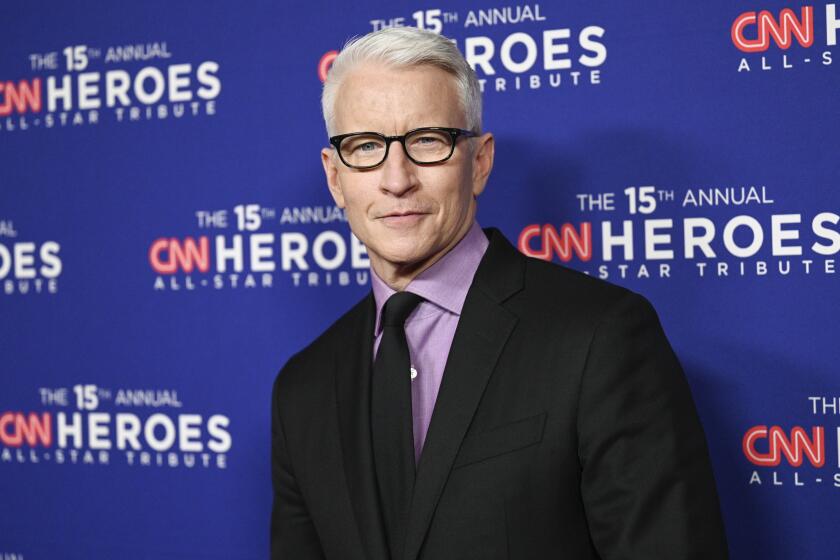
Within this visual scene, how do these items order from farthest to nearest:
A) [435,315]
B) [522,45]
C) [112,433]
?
1. [112,433]
2. [522,45]
3. [435,315]

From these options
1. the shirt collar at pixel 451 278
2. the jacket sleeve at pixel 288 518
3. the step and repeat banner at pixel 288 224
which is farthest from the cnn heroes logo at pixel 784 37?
the jacket sleeve at pixel 288 518

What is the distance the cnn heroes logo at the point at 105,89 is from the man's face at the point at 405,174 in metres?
0.84

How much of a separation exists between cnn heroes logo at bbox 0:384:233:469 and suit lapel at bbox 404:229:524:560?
0.91 metres

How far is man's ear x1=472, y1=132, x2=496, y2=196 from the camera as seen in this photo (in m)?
1.34

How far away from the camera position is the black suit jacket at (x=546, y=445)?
1112mm

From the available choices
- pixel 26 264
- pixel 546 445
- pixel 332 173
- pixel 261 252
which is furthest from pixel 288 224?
pixel 546 445

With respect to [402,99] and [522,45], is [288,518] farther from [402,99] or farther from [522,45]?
[522,45]

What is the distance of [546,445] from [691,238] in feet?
2.22

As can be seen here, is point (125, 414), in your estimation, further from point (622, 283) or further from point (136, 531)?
point (622, 283)

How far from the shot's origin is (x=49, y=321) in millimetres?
2145

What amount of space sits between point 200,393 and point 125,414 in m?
0.20

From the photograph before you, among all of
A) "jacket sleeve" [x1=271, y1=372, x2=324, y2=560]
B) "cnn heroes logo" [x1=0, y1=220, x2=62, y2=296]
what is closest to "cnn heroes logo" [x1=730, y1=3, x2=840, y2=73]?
"jacket sleeve" [x1=271, y1=372, x2=324, y2=560]

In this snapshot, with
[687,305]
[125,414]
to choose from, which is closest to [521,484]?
[687,305]

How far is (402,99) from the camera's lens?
1246mm
